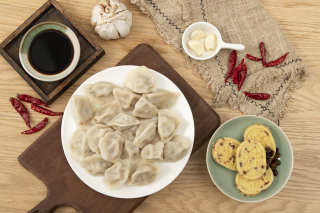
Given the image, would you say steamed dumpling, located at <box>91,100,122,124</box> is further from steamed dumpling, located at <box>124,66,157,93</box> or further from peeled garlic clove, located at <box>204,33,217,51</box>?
peeled garlic clove, located at <box>204,33,217,51</box>

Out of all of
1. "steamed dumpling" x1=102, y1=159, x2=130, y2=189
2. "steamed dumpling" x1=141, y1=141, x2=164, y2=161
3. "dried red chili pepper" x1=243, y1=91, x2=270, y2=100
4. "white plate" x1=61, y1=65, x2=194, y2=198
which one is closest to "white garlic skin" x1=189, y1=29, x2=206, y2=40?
"white plate" x1=61, y1=65, x2=194, y2=198

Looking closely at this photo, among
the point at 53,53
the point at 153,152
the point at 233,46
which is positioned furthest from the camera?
the point at 233,46

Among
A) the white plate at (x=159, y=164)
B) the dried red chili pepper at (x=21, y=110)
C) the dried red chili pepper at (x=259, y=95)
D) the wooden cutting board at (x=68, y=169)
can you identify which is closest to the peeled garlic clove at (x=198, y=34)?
the wooden cutting board at (x=68, y=169)

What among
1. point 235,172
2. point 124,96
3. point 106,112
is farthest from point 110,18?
point 235,172

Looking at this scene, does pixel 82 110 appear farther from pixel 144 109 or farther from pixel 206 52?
pixel 206 52

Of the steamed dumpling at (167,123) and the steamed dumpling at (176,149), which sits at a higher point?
the steamed dumpling at (167,123)

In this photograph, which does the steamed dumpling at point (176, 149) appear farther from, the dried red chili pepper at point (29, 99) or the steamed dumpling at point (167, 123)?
the dried red chili pepper at point (29, 99)

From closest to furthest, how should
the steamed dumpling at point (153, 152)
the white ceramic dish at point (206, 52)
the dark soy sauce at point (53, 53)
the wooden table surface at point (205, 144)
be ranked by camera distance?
the steamed dumpling at point (153, 152) < the dark soy sauce at point (53, 53) < the white ceramic dish at point (206, 52) < the wooden table surface at point (205, 144)
